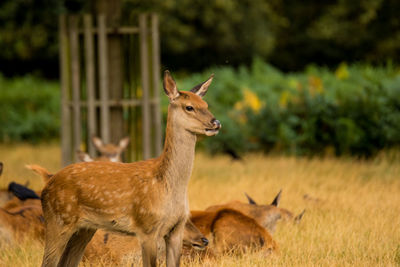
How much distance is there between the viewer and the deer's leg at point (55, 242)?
4.59 metres

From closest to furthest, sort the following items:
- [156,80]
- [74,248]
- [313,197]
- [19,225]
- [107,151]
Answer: [74,248], [19,225], [313,197], [107,151], [156,80]

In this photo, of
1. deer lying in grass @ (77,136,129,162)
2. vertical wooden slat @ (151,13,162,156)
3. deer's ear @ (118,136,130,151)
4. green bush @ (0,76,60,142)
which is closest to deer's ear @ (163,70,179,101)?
deer lying in grass @ (77,136,129,162)

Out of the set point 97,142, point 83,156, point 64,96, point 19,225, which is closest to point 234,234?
point 19,225

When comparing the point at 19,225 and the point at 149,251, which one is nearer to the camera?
the point at 149,251

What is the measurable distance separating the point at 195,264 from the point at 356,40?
22.8m

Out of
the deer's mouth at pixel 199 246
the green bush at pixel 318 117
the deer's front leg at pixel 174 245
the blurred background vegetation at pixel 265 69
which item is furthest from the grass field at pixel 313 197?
the deer's front leg at pixel 174 245

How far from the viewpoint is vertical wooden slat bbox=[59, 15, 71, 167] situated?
31.7 ft

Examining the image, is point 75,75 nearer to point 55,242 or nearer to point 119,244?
point 119,244

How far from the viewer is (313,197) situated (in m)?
8.21

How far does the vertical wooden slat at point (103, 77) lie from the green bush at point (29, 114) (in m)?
7.77

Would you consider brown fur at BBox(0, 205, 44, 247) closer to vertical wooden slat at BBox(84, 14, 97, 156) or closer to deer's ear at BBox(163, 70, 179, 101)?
deer's ear at BBox(163, 70, 179, 101)

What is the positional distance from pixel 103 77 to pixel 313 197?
349 cm

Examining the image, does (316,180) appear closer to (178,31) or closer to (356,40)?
(178,31)

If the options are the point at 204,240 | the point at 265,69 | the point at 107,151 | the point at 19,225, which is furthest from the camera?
the point at 265,69
